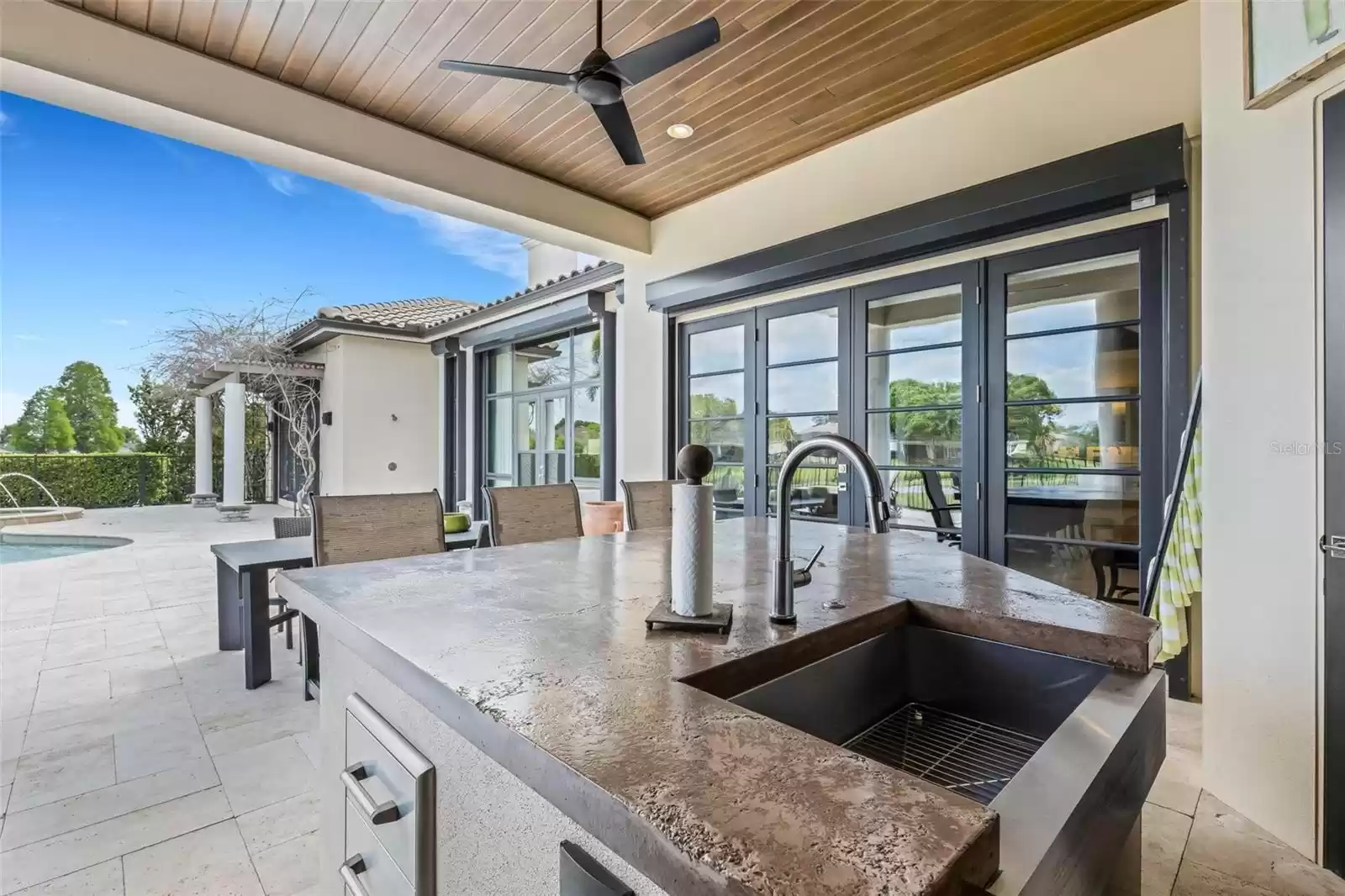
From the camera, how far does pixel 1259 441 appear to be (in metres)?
1.96

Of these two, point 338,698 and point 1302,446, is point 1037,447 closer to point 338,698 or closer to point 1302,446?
point 1302,446

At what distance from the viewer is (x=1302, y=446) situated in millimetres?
1846

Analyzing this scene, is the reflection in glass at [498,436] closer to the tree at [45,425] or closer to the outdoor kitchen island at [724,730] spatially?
the outdoor kitchen island at [724,730]

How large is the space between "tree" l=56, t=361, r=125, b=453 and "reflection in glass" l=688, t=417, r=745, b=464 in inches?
595

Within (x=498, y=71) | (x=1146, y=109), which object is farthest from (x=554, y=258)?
(x=1146, y=109)

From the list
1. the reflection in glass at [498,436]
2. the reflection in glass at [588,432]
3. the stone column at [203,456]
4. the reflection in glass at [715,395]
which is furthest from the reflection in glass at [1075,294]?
the stone column at [203,456]

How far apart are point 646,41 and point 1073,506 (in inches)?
126

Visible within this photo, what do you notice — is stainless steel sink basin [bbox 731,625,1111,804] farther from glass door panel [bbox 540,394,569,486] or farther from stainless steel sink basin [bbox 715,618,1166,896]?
glass door panel [bbox 540,394,569,486]

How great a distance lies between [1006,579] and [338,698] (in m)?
1.52

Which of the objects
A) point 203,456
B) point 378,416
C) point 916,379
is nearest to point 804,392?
point 916,379

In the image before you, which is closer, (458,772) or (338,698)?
(458,772)

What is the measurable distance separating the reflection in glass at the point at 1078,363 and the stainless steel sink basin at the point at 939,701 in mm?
2507

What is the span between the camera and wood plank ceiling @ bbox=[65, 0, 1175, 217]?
271 centimetres

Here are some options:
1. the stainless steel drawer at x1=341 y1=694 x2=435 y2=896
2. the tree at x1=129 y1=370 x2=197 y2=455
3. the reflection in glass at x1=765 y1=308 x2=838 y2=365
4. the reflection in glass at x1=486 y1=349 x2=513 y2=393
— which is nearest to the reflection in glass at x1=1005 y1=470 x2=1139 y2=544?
the reflection in glass at x1=765 y1=308 x2=838 y2=365
